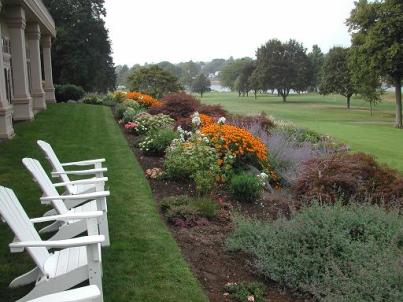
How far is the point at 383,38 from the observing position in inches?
1304

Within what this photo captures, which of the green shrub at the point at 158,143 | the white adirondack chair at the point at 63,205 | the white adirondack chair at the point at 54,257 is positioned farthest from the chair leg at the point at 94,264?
the green shrub at the point at 158,143

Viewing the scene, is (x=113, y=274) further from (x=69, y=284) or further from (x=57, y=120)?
(x=57, y=120)

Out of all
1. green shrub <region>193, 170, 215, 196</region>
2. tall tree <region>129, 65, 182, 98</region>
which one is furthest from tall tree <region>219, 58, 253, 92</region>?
green shrub <region>193, 170, 215, 196</region>

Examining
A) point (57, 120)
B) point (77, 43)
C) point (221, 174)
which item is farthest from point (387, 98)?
point (221, 174)

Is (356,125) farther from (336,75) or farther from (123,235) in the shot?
(123,235)

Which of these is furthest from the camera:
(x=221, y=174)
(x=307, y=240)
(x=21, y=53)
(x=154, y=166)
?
(x=21, y=53)

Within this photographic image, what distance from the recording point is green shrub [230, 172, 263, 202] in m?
7.28

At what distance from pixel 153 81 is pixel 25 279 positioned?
3536cm

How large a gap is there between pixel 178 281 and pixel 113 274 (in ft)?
2.09

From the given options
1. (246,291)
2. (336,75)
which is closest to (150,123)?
(246,291)

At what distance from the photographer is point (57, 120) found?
16.9m

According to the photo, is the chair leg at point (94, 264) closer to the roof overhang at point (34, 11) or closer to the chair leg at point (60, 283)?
the chair leg at point (60, 283)

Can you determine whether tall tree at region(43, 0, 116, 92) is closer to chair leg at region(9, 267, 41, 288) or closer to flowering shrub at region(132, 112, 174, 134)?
flowering shrub at region(132, 112, 174, 134)

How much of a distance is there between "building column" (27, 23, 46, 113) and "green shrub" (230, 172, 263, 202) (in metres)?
13.9
